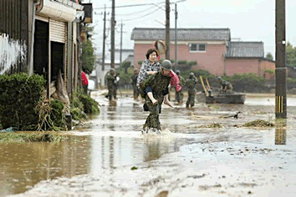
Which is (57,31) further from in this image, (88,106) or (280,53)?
(280,53)

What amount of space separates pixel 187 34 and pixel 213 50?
397 cm

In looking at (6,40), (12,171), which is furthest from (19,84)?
(12,171)

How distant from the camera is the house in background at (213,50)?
7269 centimetres

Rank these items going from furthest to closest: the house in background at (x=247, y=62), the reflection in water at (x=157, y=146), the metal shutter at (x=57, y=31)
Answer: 1. the house in background at (x=247, y=62)
2. the metal shutter at (x=57, y=31)
3. the reflection in water at (x=157, y=146)

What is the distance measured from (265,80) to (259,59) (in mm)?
4366

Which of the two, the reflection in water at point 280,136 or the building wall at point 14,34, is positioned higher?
the building wall at point 14,34

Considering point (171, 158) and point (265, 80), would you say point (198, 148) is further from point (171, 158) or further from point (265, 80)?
point (265, 80)

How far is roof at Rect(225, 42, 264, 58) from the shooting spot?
72.7 m

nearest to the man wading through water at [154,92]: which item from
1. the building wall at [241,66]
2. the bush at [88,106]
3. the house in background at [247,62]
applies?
the bush at [88,106]

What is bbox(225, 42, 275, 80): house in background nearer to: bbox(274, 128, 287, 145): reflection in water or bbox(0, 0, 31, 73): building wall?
bbox(274, 128, 287, 145): reflection in water

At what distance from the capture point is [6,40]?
1453cm

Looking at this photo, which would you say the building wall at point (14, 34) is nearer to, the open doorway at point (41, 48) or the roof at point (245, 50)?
the open doorway at point (41, 48)

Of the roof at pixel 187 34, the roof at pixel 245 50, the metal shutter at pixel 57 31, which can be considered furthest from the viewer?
the roof at pixel 187 34

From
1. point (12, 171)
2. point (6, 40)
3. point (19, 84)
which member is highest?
point (6, 40)
